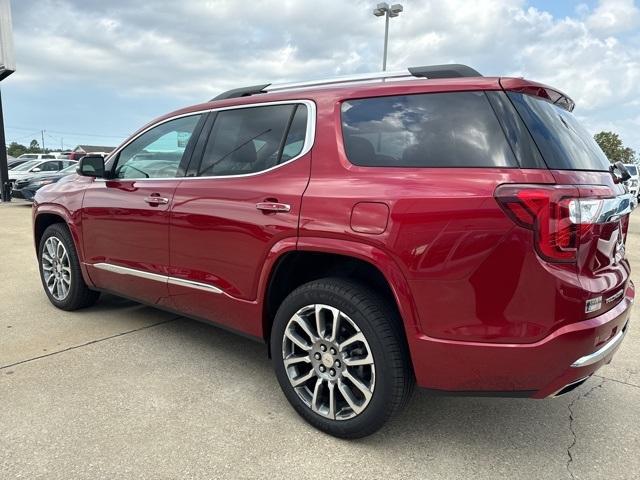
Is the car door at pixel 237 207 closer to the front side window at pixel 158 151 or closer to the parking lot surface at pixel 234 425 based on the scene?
the front side window at pixel 158 151

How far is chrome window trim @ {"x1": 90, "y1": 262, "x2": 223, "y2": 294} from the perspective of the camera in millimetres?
3164

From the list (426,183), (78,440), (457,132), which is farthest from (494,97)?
(78,440)

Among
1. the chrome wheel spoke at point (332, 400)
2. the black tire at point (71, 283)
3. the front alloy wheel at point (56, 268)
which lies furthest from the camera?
the front alloy wheel at point (56, 268)

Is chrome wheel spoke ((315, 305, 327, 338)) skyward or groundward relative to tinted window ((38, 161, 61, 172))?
groundward

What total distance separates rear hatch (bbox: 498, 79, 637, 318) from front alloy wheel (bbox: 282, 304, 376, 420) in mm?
939

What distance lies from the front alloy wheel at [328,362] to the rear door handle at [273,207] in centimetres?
53

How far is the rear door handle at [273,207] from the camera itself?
8.77 feet

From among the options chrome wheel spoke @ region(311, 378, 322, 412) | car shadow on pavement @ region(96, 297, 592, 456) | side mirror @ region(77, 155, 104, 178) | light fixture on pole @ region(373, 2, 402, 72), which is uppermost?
light fixture on pole @ region(373, 2, 402, 72)

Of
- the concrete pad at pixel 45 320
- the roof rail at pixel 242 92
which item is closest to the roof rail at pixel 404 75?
the roof rail at pixel 242 92

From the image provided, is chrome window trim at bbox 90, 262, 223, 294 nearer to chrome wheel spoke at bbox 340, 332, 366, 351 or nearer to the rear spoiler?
chrome wheel spoke at bbox 340, 332, 366, 351

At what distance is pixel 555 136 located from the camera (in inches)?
87.7

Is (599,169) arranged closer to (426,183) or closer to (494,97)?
(494,97)

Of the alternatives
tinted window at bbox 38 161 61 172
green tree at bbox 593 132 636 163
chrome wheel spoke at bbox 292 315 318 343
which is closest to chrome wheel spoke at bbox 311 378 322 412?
chrome wheel spoke at bbox 292 315 318 343

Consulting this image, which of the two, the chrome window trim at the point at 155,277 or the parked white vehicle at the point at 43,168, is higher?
the parked white vehicle at the point at 43,168
